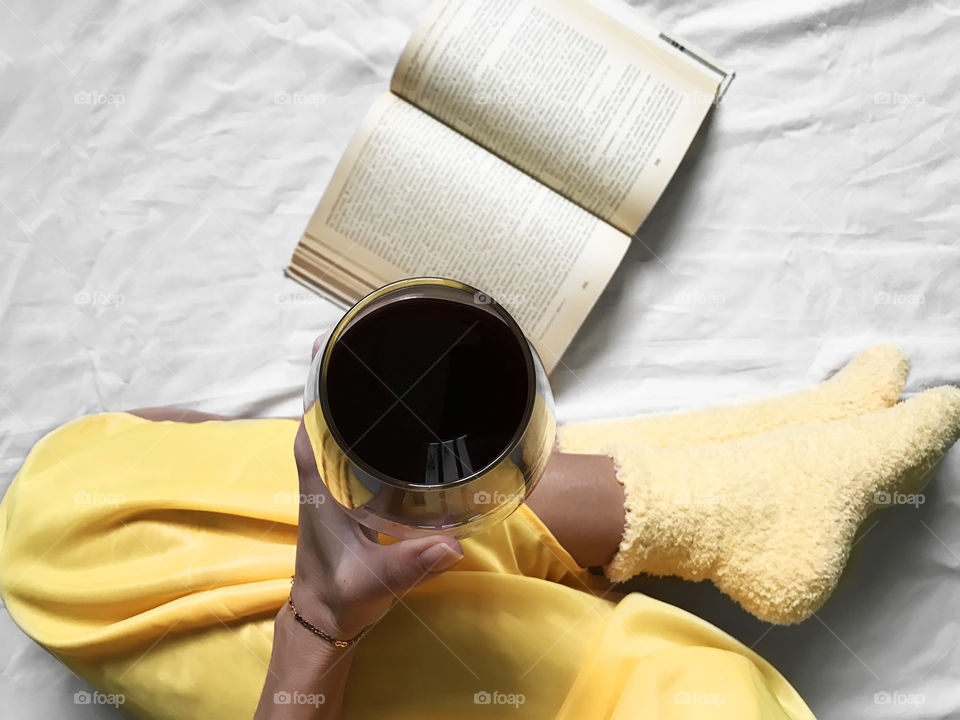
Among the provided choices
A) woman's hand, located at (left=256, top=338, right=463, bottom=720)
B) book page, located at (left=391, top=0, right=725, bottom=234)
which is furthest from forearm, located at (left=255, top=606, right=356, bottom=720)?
book page, located at (left=391, top=0, right=725, bottom=234)

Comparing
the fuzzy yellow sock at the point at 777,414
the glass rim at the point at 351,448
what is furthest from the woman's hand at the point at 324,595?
the fuzzy yellow sock at the point at 777,414

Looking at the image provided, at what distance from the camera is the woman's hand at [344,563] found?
45cm

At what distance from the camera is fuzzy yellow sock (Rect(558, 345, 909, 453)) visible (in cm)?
70

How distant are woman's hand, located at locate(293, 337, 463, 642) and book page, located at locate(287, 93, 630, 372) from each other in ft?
0.89

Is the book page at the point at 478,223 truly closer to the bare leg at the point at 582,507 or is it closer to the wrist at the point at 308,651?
the bare leg at the point at 582,507

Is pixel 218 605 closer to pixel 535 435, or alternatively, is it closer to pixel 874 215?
pixel 535 435

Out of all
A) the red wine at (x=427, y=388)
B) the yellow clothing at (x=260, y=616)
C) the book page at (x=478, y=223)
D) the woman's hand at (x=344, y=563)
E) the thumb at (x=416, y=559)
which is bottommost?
the yellow clothing at (x=260, y=616)

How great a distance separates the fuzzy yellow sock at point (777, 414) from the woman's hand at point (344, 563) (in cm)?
26

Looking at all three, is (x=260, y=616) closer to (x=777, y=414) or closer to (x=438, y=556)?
(x=438, y=556)

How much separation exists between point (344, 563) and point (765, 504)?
1.07 ft

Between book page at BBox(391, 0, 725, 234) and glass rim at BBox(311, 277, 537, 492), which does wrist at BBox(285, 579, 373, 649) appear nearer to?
glass rim at BBox(311, 277, 537, 492)

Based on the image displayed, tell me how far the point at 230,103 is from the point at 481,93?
253 millimetres

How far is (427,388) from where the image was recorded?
1.20 feet

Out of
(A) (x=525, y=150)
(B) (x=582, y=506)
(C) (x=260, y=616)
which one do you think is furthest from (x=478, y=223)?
(C) (x=260, y=616)
